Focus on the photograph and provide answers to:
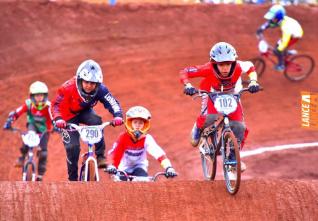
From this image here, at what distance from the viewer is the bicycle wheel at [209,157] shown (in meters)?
12.9

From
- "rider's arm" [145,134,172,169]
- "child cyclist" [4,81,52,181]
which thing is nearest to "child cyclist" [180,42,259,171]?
"rider's arm" [145,134,172,169]

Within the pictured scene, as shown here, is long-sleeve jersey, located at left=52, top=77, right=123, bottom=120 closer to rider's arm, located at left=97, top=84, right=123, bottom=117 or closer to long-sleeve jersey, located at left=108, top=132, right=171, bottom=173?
rider's arm, located at left=97, top=84, right=123, bottom=117

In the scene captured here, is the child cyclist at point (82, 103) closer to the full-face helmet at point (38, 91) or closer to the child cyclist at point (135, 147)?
the child cyclist at point (135, 147)

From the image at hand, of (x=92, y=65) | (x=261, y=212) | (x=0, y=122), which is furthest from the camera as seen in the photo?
(x=0, y=122)

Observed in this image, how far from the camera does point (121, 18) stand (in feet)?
82.3

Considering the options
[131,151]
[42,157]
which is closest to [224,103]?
[131,151]

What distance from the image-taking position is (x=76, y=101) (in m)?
13.0

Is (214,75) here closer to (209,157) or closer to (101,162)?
(209,157)

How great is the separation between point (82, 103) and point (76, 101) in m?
0.10

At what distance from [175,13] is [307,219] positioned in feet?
48.7

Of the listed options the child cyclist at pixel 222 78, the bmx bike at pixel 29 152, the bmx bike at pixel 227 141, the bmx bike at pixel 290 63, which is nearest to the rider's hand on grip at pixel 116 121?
the child cyclist at pixel 222 78

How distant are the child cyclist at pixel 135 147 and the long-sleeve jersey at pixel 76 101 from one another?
0.38m

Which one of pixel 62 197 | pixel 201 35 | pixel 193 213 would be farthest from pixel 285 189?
pixel 201 35

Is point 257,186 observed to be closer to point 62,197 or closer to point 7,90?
point 62,197
